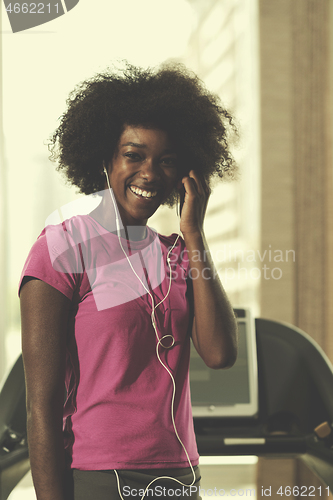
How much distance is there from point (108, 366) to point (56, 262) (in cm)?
19

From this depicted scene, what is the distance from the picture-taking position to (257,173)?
1548 mm

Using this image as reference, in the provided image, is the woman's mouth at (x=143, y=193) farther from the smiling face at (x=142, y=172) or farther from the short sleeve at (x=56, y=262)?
the short sleeve at (x=56, y=262)

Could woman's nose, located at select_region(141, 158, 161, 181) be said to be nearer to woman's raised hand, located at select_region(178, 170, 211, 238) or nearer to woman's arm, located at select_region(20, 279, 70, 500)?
woman's raised hand, located at select_region(178, 170, 211, 238)

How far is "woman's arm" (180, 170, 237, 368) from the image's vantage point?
0.79 m

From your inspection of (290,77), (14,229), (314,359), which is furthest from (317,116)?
(14,229)

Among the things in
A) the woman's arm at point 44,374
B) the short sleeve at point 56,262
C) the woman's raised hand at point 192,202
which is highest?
the woman's raised hand at point 192,202

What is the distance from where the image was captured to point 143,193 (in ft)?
2.60

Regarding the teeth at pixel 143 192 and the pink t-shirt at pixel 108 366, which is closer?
the pink t-shirt at pixel 108 366

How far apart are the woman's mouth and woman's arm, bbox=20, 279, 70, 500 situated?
24 cm

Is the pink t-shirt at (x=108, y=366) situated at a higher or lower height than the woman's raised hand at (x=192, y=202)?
lower

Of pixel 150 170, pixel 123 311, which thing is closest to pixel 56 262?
pixel 123 311

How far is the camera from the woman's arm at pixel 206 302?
79cm

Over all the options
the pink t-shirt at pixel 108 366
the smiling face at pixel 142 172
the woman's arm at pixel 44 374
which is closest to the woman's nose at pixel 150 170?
A: the smiling face at pixel 142 172

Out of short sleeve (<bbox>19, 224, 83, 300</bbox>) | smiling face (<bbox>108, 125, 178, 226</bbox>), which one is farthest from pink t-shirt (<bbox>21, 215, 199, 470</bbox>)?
smiling face (<bbox>108, 125, 178, 226</bbox>)
